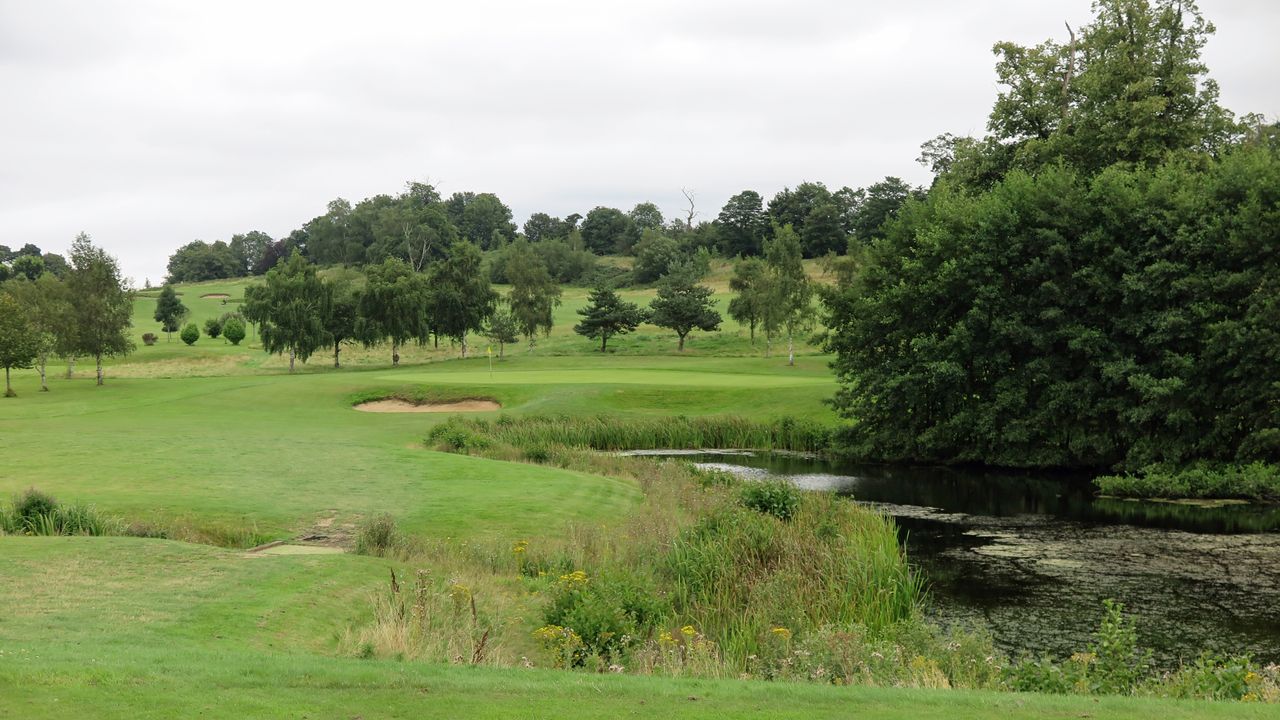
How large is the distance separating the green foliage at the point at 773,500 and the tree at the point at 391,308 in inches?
2236

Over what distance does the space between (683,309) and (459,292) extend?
17901 mm

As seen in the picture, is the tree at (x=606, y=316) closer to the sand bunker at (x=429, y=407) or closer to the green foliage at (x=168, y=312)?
the sand bunker at (x=429, y=407)

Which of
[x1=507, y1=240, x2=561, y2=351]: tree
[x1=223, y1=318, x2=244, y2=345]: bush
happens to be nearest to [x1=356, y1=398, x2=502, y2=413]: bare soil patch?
[x1=507, y1=240, x2=561, y2=351]: tree

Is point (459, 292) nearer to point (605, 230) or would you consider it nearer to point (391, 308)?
point (391, 308)

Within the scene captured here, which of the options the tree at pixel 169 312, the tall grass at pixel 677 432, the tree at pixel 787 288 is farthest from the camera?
the tree at pixel 169 312

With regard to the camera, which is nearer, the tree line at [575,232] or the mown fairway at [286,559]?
the mown fairway at [286,559]

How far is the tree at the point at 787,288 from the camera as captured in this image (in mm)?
67438

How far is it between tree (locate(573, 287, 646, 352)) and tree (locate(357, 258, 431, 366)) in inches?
529

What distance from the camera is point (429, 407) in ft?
167

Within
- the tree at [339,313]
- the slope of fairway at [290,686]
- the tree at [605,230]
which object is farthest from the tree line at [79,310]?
the tree at [605,230]

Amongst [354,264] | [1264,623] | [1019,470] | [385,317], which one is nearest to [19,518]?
[1264,623]

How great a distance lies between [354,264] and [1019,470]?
422 ft

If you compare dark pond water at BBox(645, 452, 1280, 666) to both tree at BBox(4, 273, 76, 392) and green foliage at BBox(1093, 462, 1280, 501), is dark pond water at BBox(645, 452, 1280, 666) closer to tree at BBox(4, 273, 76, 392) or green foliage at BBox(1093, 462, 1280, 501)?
green foliage at BBox(1093, 462, 1280, 501)

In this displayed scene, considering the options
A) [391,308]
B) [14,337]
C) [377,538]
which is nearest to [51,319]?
[14,337]
